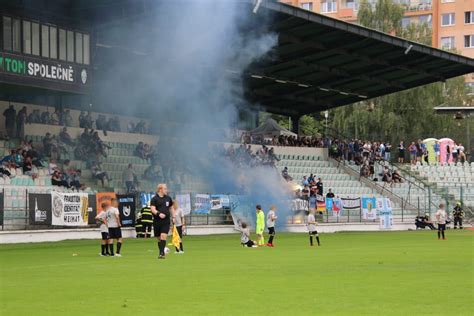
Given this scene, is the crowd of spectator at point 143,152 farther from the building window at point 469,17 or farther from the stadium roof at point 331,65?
the building window at point 469,17

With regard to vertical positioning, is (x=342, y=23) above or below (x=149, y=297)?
above

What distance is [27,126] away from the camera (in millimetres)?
42125

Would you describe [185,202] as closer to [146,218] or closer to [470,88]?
[146,218]

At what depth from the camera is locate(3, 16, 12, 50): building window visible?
37.0 m

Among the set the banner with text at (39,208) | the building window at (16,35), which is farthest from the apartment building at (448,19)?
the banner with text at (39,208)

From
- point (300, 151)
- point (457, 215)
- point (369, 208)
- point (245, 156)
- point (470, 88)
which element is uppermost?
point (470, 88)

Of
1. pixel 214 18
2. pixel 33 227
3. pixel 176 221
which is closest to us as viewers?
pixel 176 221

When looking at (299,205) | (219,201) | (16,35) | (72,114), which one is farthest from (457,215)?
(16,35)

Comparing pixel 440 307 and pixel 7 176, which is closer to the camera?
pixel 440 307

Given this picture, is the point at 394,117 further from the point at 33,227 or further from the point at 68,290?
the point at 68,290

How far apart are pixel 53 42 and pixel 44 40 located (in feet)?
1.73

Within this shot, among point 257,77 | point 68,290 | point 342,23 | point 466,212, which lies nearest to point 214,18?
point 342,23

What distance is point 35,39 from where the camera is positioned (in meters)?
38.3

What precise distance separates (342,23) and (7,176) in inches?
763
